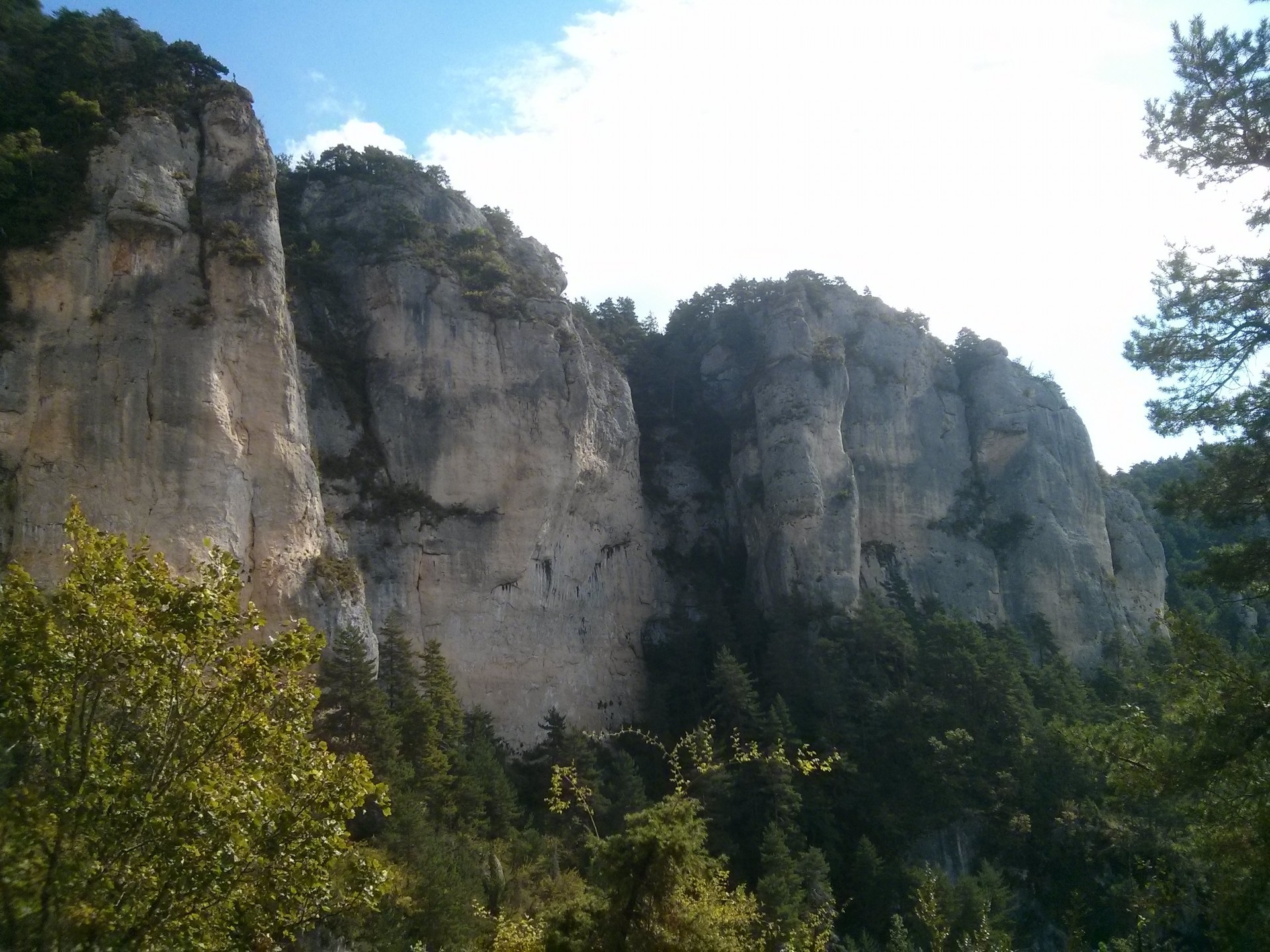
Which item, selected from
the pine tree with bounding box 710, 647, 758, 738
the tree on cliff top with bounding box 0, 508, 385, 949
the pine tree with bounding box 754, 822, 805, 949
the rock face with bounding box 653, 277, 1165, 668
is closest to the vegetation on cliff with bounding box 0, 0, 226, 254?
the tree on cliff top with bounding box 0, 508, 385, 949

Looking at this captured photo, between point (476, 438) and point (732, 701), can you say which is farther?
point (476, 438)

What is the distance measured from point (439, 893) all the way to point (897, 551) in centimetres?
2923

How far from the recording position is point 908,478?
43.1 m

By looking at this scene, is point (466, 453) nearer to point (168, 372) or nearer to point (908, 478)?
point (168, 372)

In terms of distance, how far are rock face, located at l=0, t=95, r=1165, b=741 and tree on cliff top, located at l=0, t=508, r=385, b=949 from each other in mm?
5613

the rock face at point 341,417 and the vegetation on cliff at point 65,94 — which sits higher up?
the vegetation on cliff at point 65,94

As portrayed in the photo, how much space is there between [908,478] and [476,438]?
72.1ft

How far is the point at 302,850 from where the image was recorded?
25.6 ft

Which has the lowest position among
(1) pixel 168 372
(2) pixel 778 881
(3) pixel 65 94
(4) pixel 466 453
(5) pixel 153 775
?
(2) pixel 778 881

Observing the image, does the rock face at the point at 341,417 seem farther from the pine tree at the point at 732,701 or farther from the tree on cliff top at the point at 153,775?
the tree on cliff top at the point at 153,775

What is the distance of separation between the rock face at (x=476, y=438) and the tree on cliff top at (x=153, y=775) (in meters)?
5.61

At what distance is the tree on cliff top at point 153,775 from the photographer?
6.70 meters

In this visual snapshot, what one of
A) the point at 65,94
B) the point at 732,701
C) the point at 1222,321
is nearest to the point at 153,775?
the point at 1222,321

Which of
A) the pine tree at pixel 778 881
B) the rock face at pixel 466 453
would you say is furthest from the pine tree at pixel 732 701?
the rock face at pixel 466 453
